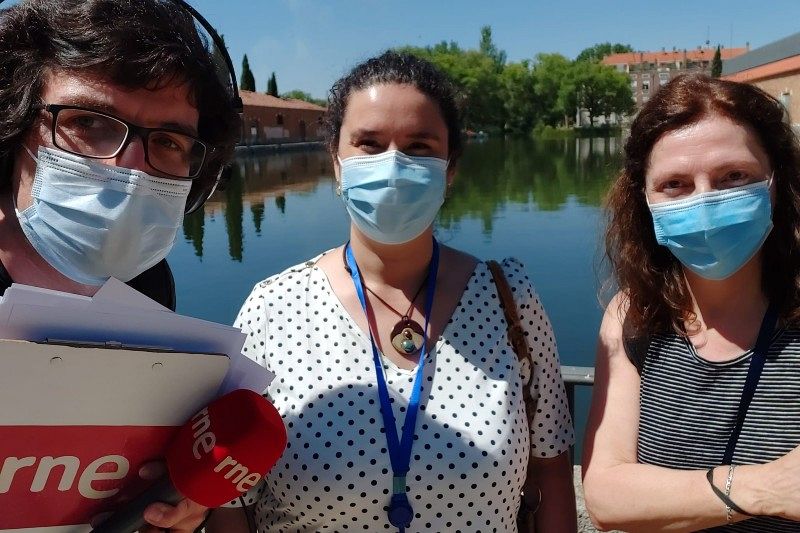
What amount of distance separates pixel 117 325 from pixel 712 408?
1399 millimetres

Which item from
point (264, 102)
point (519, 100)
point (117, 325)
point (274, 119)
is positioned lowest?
point (117, 325)

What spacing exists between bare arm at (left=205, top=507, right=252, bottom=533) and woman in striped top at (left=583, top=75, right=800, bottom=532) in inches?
36.1

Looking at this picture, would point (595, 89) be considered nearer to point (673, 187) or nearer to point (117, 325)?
point (673, 187)

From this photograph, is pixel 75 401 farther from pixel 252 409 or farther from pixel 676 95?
pixel 676 95

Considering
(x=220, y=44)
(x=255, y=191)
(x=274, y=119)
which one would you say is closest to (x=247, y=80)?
(x=274, y=119)

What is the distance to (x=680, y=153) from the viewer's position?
1.66 meters

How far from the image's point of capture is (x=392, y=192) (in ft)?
5.84

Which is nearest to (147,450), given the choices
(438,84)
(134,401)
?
(134,401)

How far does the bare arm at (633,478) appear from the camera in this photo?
4.65ft

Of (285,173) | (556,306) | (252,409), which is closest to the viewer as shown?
(252,409)

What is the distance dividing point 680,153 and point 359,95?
0.88 metres

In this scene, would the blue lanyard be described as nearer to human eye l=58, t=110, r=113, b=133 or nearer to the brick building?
human eye l=58, t=110, r=113, b=133

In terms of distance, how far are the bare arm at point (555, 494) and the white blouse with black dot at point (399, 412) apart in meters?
0.05

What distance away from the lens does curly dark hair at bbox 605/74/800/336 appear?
166 centimetres
